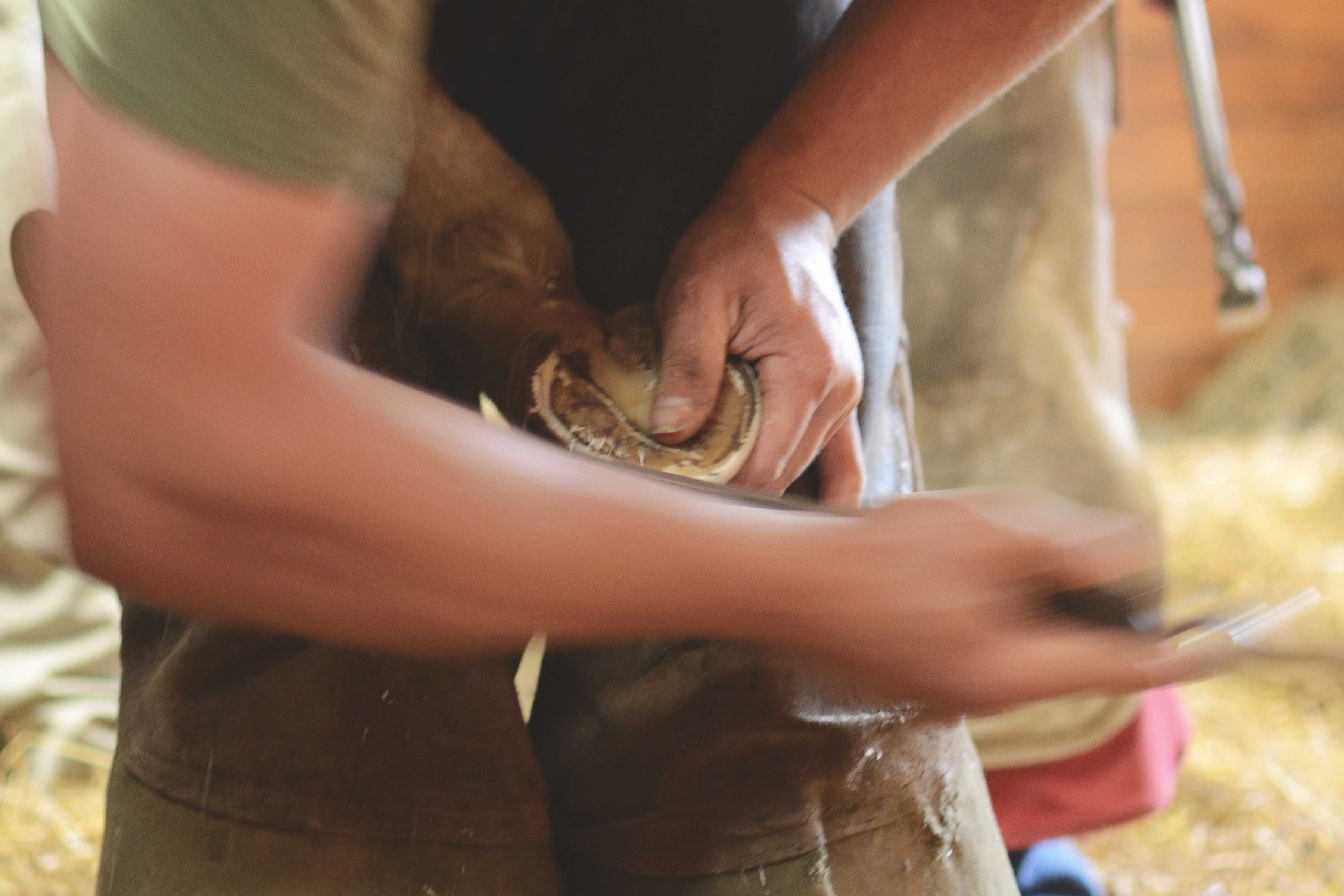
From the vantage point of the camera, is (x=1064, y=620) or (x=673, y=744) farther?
(x=673, y=744)

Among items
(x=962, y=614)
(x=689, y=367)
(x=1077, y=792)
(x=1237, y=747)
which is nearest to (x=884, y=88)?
(x=689, y=367)

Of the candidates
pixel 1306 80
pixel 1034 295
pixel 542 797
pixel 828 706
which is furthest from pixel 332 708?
pixel 1306 80

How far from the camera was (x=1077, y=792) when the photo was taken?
0.96 meters

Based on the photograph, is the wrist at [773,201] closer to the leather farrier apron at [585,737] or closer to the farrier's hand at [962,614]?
the leather farrier apron at [585,737]

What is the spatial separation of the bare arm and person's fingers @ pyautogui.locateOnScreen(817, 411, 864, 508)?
21 cm

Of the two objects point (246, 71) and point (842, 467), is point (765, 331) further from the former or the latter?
point (246, 71)

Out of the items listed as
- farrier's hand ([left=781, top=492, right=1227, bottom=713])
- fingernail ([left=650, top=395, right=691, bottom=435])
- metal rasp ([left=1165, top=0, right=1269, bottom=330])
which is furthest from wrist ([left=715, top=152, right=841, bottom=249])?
metal rasp ([left=1165, top=0, right=1269, bottom=330])

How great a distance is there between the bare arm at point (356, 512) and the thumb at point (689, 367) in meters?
0.14

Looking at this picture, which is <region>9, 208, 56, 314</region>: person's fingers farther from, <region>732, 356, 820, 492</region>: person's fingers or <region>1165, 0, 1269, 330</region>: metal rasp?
<region>1165, 0, 1269, 330</region>: metal rasp

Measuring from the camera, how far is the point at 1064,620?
379 millimetres

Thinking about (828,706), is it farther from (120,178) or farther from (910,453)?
(120,178)

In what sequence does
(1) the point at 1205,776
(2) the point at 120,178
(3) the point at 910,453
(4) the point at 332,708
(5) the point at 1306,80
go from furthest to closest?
(5) the point at 1306,80
(1) the point at 1205,776
(3) the point at 910,453
(4) the point at 332,708
(2) the point at 120,178

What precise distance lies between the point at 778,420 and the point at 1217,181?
812 mm

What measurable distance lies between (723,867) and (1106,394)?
27.3 inches
